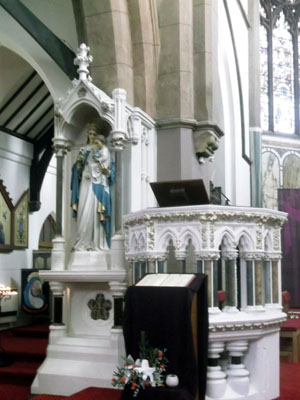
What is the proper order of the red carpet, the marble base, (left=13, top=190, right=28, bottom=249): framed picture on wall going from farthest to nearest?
(left=13, top=190, right=28, bottom=249): framed picture on wall
the marble base
the red carpet

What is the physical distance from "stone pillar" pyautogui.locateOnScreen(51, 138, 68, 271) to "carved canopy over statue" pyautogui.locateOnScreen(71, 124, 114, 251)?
191 mm

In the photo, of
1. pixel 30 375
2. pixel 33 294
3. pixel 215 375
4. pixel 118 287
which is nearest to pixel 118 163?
pixel 118 287

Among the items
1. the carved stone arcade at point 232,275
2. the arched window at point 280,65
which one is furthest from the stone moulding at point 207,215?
the arched window at point 280,65

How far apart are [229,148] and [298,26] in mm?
8864

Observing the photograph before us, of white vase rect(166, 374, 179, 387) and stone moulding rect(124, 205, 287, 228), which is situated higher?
stone moulding rect(124, 205, 287, 228)

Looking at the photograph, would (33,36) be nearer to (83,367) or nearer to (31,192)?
(83,367)

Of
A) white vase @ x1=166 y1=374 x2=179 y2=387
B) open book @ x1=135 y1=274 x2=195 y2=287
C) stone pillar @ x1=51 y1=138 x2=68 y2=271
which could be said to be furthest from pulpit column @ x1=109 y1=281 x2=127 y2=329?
white vase @ x1=166 y1=374 x2=179 y2=387

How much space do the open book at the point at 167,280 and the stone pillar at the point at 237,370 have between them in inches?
27.8

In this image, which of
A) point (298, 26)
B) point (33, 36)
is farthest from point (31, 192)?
point (298, 26)

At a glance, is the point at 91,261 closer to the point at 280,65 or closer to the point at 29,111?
the point at 29,111

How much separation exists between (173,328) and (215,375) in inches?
25.7

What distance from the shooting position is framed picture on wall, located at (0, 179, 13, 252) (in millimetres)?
9914

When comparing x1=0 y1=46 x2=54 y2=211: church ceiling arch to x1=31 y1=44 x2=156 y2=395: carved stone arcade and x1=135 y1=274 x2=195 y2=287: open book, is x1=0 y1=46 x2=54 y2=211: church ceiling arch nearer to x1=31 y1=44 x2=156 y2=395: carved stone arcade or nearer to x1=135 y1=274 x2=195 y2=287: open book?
x1=31 y1=44 x2=156 y2=395: carved stone arcade

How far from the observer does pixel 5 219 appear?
10.0m
